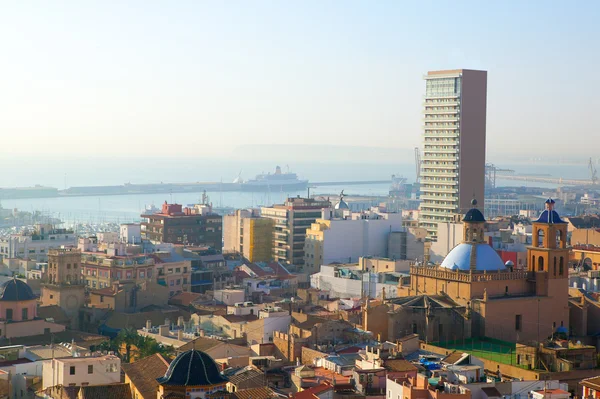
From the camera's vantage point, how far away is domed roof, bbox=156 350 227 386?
27.0m

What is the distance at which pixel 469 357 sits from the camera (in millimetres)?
35312

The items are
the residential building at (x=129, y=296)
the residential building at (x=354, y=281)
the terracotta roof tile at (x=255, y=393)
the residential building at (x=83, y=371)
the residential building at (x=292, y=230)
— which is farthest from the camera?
the residential building at (x=292, y=230)

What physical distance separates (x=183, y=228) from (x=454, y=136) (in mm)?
A: 26185

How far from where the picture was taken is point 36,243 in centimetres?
7800

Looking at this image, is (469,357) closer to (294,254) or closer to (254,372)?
(254,372)

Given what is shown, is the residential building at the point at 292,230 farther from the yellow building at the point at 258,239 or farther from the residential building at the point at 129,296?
the residential building at the point at 129,296

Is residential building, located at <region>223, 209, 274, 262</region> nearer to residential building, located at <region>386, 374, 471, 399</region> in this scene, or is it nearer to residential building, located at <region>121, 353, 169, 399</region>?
residential building, located at <region>121, 353, 169, 399</region>

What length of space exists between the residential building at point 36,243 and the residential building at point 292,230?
613 inches

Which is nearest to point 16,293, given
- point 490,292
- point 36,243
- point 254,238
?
point 490,292

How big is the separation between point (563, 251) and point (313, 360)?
13178 millimetres

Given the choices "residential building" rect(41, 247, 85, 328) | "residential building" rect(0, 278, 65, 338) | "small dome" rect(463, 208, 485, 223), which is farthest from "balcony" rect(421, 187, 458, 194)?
"residential building" rect(0, 278, 65, 338)

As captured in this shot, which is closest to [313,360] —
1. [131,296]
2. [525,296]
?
[525,296]

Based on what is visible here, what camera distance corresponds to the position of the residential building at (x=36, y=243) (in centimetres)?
7688

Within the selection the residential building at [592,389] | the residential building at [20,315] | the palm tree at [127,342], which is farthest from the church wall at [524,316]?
the residential building at [20,315]
